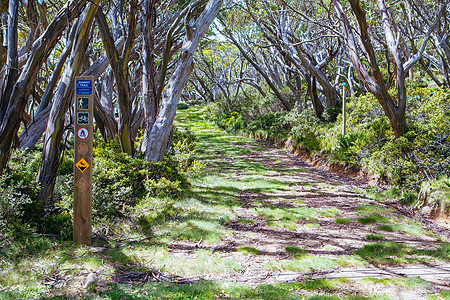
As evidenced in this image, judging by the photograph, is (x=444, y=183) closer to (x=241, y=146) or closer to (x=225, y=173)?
(x=225, y=173)

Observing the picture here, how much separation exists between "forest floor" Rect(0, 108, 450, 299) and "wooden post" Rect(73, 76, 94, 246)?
28 centimetres

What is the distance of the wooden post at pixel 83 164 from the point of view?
462cm

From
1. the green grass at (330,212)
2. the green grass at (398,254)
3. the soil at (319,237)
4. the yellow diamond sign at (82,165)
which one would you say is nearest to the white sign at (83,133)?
the yellow diamond sign at (82,165)

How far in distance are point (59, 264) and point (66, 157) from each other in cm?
509

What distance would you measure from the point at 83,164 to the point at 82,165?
18 mm

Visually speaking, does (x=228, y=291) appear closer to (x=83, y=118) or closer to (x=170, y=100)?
(x=83, y=118)

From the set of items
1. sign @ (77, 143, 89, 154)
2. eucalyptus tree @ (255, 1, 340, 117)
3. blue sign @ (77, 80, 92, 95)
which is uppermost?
eucalyptus tree @ (255, 1, 340, 117)

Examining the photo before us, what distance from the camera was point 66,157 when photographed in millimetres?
8516

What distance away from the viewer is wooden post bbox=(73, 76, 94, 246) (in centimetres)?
462

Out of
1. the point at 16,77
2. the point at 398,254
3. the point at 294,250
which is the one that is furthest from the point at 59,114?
the point at 398,254

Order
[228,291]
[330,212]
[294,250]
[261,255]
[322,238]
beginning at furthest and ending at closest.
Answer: [330,212] < [322,238] < [294,250] < [261,255] < [228,291]

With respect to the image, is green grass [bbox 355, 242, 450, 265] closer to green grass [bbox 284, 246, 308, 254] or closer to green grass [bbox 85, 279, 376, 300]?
green grass [bbox 284, 246, 308, 254]

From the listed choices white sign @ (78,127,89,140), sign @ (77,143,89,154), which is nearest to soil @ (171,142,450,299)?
sign @ (77,143,89,154)

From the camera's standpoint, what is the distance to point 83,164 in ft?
15.3
